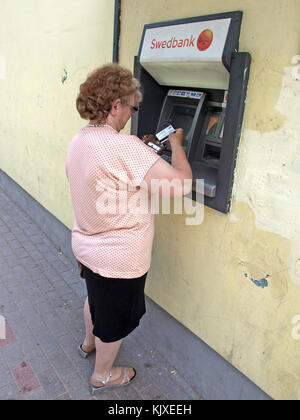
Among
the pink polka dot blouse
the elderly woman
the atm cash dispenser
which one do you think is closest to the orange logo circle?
the atm cash dispenser

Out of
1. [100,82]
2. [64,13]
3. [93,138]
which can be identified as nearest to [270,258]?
[93,138]

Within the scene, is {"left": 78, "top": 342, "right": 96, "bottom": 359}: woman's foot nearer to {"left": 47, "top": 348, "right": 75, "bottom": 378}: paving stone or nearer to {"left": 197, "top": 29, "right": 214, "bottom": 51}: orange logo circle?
{"left": 47, "top": 348, "right": 75, "bottom": 378}: paving stone

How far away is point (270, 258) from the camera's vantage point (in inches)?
71.9

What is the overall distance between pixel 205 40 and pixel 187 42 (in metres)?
0.13

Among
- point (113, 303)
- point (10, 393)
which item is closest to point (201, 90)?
point (113, 303)

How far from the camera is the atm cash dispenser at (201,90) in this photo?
1.78 meters

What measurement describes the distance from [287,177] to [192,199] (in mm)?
636

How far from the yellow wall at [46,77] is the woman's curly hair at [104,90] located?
3.97 ft

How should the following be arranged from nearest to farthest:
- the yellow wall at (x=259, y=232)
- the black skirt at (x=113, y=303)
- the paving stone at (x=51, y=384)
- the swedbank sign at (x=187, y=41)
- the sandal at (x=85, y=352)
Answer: the yellow wall at (x=259, y=232), the swedbank sign at (x=187, y=41), the black skirt at (x=113, y=303), the paving stone at (x=51, y=384), the sandal at (x=85, y=352)

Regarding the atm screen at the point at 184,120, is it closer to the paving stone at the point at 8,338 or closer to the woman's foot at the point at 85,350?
the woman's foot at the point at 85,350

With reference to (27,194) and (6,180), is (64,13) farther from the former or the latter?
(6,180)

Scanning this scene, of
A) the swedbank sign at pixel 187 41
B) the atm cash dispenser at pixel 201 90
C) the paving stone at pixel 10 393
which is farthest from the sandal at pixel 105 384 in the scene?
the swedbank sign at pixel 187 41

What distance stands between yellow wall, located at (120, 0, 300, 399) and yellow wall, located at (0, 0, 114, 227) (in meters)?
1.00
